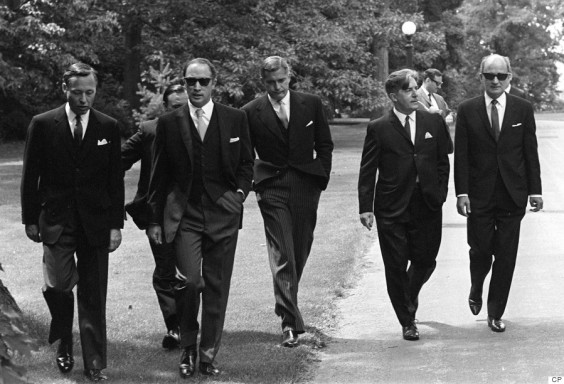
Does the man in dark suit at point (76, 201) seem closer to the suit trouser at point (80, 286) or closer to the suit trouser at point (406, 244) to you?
the suit trouser at point (80, 286)

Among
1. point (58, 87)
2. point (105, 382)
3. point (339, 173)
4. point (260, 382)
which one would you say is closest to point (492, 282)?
point (260, 382)

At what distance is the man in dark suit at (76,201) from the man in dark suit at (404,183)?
214 cm

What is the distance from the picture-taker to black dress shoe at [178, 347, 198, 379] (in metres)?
Answer: 7.25

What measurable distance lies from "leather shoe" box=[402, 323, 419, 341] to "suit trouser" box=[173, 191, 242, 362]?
161cm

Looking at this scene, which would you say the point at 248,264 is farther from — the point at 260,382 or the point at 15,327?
the point at 15,327

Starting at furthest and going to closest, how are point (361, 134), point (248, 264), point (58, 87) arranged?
1. point (361, 134)
2. point (58, 87)
3. point (248, 264)

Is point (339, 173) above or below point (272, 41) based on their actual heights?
below

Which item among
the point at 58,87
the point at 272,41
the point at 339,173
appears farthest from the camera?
the point at 58,87

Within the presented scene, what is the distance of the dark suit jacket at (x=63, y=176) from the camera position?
7.25m

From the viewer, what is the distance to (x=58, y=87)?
40312 mm

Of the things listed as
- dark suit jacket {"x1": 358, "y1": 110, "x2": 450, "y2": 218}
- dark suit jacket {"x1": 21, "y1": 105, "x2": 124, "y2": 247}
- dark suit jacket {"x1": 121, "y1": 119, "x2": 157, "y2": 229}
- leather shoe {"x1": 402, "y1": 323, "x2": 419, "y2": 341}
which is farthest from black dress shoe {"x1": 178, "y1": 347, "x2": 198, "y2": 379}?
dark suit jacket {"x1": 358, "y1": 110, "x2": 450, "y2": 218}

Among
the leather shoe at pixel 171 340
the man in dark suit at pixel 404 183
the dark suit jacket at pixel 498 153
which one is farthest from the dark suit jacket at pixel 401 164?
the leather shoe at pixel 171 340

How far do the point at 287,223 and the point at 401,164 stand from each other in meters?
0.94

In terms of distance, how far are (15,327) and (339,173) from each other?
2380cm
